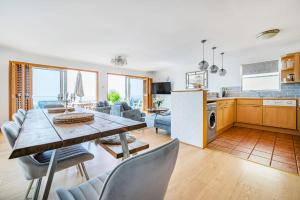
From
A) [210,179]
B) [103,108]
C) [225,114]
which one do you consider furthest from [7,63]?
[225,114]

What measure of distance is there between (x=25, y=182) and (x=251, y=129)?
5.06m

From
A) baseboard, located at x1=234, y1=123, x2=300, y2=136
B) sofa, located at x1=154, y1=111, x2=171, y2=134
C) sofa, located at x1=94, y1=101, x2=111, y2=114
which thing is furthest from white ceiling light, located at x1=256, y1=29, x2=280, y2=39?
sofa, located at x1=94, y1=101, x2=111, y2=114

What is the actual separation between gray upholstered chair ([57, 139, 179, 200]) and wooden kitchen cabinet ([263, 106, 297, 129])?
436 cm

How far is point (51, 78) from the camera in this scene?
16.1 ft

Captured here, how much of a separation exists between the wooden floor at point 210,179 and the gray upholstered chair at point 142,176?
1.06 metres

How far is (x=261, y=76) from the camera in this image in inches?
173

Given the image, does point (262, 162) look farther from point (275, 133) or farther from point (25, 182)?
point (25, 182)

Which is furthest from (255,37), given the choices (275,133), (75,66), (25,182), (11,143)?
(75,66)

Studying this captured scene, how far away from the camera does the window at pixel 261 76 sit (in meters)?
4.15

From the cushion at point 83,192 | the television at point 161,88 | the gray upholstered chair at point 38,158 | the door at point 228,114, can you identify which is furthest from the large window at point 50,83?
the door at point 228,114

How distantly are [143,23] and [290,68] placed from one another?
4.01 meters

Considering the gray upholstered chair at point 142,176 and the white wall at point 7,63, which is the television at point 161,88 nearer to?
the white wall at point 7,63

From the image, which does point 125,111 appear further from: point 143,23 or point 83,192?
point 83,192

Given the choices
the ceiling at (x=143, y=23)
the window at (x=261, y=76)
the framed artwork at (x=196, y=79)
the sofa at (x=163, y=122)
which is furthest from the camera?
the framed artwork at (x=196, y=79)
